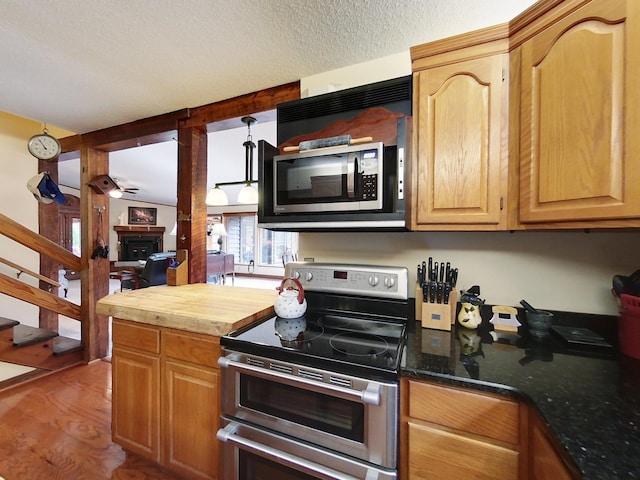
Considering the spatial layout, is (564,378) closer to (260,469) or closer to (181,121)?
(260,469)

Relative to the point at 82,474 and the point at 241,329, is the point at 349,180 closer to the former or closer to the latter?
the point at 241,329

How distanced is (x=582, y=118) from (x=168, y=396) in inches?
81.4

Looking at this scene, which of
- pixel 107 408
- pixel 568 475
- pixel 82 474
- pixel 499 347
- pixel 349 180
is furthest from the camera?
pixel 107 408

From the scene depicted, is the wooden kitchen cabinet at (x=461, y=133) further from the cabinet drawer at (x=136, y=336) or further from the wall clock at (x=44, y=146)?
the wall clock at (x=44, y=146)

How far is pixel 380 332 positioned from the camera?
1.27 metres

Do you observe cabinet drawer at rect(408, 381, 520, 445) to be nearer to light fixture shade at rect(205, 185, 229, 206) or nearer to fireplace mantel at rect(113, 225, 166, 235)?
light fixture shade at rect(205, 185, 229, 206)

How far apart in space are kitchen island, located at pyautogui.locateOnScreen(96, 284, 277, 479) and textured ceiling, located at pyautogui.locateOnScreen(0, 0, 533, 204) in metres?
1.42

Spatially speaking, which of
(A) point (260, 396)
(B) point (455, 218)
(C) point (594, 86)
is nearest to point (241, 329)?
(A) point (260, 396)

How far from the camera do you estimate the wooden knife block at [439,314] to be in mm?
1293

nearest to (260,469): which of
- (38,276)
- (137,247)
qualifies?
(38,276)

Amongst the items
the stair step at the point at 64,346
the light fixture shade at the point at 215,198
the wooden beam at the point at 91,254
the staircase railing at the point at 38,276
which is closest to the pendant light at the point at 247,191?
the light fixture shade at the point at 215,198

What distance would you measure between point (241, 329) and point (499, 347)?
1.11 metres

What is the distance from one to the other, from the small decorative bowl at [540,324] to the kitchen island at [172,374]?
127 centimetres

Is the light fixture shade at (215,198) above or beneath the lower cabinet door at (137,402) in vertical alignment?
above
